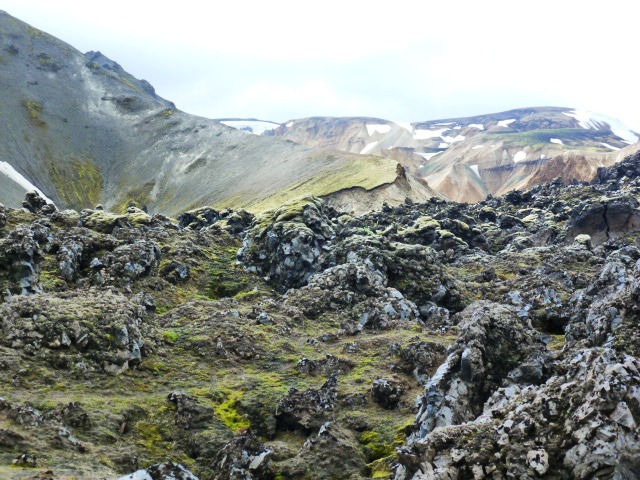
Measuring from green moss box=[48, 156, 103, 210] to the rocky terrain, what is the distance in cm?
14883

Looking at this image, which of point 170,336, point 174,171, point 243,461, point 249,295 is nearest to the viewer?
point 243,461

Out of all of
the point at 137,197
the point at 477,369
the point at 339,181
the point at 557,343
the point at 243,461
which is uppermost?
the point at 339,181

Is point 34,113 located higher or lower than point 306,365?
higher

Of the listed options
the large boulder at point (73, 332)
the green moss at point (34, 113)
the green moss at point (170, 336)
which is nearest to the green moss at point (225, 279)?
the green moss at point (170, 336)

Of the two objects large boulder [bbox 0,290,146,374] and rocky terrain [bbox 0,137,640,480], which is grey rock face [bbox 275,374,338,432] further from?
large boulder [bbox 0,290,146,374]

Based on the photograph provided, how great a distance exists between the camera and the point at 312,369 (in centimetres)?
2152

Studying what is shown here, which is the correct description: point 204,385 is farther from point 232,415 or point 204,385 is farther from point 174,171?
point 174,171

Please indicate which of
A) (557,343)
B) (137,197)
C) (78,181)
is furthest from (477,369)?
(78,181)

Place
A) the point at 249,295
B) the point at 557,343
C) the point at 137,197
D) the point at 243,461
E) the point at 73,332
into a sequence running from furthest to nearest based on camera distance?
the point at 137,197 < the point at 249,295 < the point at 557,343 < the point at 73,332 < the point at 243,461

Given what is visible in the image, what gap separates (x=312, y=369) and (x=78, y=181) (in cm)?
18153

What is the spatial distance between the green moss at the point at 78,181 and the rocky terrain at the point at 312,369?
14883 centimetres

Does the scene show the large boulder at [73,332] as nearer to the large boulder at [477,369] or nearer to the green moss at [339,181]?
the large boulder at [477,369]

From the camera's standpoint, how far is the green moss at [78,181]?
568 feet

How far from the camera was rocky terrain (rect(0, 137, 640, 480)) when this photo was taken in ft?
33.1
